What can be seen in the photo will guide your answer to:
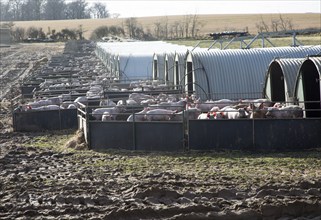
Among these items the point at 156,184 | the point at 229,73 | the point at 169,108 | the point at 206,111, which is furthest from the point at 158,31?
the point at 156,184

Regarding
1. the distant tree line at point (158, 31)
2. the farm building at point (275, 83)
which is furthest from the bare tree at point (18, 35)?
the farm building at point (275, 83)

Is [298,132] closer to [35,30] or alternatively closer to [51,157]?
[51,157]

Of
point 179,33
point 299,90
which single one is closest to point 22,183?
point 299,90

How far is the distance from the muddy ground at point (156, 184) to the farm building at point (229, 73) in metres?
8.14

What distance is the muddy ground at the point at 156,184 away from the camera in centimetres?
1078

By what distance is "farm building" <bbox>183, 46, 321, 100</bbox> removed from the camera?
83.4ft

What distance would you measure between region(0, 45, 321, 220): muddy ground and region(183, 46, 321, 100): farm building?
26.7ft

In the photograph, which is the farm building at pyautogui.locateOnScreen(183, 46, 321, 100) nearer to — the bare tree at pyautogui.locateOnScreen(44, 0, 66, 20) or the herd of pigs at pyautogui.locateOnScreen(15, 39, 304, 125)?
the herd of pigs at pyautogui.locateOnScreen(15, 39, 304, 125)

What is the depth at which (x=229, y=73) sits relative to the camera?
25766 millimetres

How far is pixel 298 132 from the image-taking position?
17.3m

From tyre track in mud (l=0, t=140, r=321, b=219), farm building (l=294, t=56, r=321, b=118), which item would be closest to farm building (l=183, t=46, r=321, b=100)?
farm building (l=294, t=56, r=321, b=118)

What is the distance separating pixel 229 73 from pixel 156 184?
13.3 meters

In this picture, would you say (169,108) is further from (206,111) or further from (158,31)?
(158,31)

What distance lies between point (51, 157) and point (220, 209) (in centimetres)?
766
